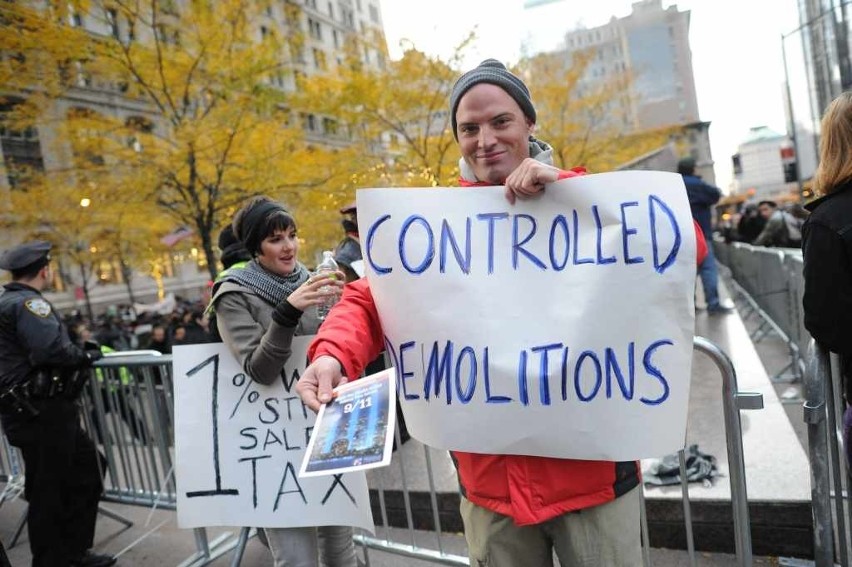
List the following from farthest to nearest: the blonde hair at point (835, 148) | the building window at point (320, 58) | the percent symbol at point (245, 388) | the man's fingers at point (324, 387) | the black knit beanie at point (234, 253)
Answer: the building window at point (320, 58) → the black knit beanie at point (234, 253) → the percent symbol at point (245, 388) → the blonde hair at point (835, 148) → the man's fingers at point (324, 387)

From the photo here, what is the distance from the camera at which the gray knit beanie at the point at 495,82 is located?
1.66 metres

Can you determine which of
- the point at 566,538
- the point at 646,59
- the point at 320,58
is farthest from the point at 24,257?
the point at 646,59

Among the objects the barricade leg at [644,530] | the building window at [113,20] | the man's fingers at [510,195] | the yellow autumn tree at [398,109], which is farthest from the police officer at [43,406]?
the yellow autumn tree at [398,109]

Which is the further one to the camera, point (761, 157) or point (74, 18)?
point (761, 157)

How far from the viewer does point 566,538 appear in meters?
1.61

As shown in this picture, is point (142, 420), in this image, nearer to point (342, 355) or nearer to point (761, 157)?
point (342, 355)

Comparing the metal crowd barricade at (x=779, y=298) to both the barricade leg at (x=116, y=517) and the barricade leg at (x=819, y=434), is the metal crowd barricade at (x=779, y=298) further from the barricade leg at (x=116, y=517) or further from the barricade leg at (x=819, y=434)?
the barricade leg at (x=116, y=517)

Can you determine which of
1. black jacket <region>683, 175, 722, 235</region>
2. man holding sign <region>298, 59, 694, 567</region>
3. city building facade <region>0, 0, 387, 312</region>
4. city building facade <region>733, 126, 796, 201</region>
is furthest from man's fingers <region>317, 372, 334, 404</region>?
city building facade <region>733, 126, 796, 201</region>

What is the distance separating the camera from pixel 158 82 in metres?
10.3

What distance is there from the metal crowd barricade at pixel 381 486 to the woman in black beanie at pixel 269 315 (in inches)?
20.2

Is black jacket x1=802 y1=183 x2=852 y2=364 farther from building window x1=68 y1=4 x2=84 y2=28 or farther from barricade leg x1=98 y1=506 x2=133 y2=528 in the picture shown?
building window x1=68 y1=4 x2=84 y2=28

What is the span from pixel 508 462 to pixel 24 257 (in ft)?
10.8

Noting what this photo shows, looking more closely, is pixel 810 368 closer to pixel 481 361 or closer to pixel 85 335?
pixel 481 361

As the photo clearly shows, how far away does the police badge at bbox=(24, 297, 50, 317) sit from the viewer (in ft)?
11.1
